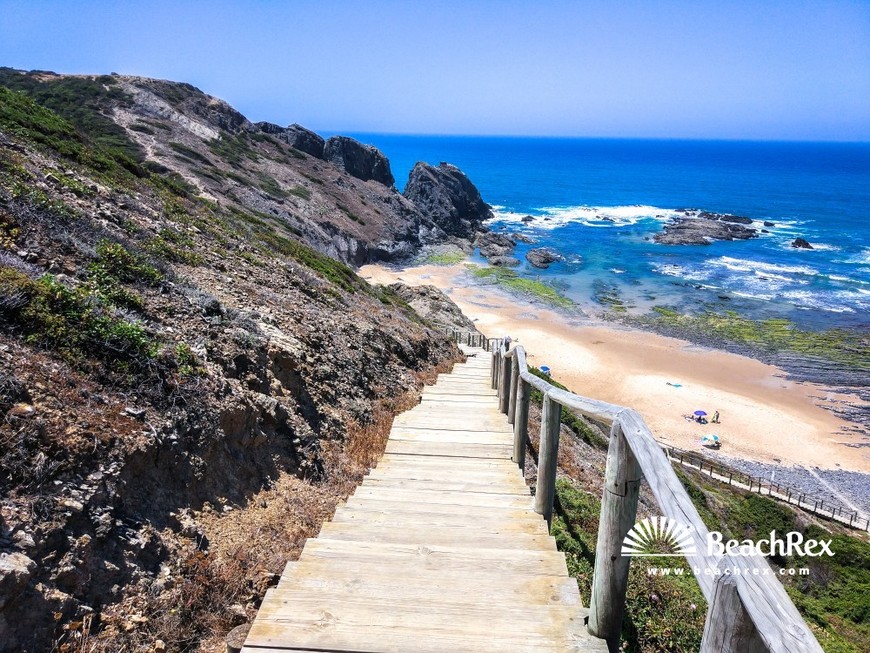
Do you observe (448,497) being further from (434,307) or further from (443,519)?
(434,307)

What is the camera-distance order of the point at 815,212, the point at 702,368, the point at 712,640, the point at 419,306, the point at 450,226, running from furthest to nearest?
the point at 815,212 < the point at 450,226 < the point at 702,368 < the point at 419,306 < the point at 712,640

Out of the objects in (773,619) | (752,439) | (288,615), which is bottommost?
(752,439)

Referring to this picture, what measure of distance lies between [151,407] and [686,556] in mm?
4471

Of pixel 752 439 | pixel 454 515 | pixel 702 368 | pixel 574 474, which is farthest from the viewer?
pixel 702 368

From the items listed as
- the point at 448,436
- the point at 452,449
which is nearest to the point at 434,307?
the point at 448,436

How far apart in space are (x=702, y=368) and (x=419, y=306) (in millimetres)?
17043

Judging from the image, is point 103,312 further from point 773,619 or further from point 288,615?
point 773,619

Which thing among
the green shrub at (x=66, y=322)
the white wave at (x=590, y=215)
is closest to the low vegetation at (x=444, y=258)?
the white wave at (x=590, y=215)

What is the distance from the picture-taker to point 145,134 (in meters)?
39.9

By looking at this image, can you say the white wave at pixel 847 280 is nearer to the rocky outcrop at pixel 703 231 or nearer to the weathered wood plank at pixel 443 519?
the rocky outcrop at pixel 703 231

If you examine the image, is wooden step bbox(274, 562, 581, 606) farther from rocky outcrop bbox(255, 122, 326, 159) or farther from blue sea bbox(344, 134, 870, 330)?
rocky outcrop bbox(255, 122, 326, 159)

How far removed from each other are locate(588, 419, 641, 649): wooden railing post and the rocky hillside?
2277 millimetres

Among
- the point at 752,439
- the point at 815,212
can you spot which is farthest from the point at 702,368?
the point at 815,212

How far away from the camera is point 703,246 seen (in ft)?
197
